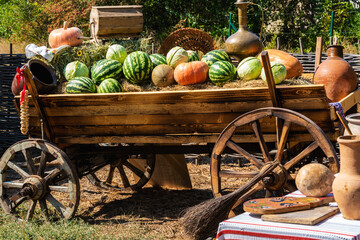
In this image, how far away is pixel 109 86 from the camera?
4.49 meters

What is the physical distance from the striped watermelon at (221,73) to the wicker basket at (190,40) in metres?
1.45

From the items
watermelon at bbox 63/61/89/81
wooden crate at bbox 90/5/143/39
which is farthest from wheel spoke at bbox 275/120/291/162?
wooden crate at bbox 90/5/143/39

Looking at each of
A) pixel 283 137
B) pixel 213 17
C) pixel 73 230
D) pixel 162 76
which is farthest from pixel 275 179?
pixel 213 17

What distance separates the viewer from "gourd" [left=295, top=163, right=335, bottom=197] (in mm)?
2650

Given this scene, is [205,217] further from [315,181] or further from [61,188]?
[61,188]

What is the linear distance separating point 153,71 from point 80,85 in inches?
27.2

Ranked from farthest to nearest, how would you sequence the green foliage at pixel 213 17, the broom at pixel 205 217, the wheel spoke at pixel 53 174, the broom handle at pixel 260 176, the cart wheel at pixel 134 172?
the green foliage at pixel 213 17 < the cart wheel at pixel 134 172 < the wheel spoke at pixel 53 174 < the broom handle at pixel 260 176 < the broom at pixel 205 217

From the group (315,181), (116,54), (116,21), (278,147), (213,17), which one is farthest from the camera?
(213,17)

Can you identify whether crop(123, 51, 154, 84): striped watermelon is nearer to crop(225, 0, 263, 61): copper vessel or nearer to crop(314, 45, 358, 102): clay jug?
crop(225, 0, 263, 61): copper vessel

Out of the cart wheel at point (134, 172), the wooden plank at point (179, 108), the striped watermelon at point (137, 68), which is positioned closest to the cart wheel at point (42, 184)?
the wooden plank at point (179, 108)

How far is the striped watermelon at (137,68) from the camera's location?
4.53 metres

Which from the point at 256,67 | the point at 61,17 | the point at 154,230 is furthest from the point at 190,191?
the point at 61,17

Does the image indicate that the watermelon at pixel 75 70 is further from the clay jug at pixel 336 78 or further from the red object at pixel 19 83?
the clay jug at pixel 336 78

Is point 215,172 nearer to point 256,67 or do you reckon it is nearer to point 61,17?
point 256,67
